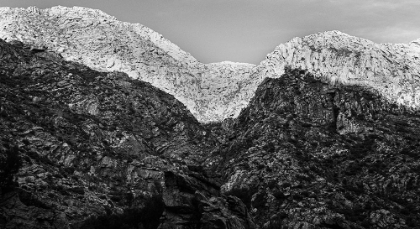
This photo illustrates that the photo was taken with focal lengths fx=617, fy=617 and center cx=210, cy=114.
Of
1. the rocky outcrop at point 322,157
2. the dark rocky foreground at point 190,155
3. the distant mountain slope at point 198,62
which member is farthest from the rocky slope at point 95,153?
the rocky outcrop at point 322,157

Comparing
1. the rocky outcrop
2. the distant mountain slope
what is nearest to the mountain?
the rocky outcrop

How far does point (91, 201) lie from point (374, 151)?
47.8 metres

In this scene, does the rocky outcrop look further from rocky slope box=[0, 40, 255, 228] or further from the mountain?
rocky slope box=[0, 40, 255, 228]

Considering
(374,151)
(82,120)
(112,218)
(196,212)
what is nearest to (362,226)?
(374,151)

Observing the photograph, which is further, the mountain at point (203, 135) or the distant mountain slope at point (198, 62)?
the distant mountain slope at point (198, 62)

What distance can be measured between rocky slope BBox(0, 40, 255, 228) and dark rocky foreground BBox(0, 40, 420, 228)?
0.23 metres

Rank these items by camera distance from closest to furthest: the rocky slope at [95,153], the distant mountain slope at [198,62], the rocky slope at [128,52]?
the rocky slope at [95,153], the distant mountain slope at [198,62], the rocky slope at [128,52]

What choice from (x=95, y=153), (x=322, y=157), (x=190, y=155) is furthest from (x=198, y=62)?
(x=322, y=157)

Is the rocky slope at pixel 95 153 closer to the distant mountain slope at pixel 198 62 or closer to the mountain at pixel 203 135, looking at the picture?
the mountain at pixel 203 135

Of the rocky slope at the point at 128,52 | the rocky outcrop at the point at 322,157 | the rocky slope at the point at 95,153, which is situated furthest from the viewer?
the rocky slope at the point at 128,52

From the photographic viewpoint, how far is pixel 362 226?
289 ft

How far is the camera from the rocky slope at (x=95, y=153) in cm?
7862

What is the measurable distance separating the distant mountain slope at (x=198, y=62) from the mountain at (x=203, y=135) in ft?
1.46

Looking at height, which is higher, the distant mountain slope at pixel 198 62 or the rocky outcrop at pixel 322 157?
the distant mountain slope at pixel 198 62
